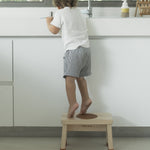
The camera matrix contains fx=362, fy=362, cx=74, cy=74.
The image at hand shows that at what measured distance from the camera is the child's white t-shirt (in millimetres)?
2176

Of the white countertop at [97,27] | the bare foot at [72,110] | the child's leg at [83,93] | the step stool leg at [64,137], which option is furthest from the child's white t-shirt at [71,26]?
the step stool leg at [64,137]

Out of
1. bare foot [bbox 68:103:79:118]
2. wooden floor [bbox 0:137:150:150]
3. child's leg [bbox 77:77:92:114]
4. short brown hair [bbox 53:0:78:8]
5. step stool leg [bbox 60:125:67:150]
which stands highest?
short brown hair [bbox 53:0:78:8]

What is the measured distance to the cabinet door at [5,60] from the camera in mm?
2344

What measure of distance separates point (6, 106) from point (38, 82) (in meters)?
0.27

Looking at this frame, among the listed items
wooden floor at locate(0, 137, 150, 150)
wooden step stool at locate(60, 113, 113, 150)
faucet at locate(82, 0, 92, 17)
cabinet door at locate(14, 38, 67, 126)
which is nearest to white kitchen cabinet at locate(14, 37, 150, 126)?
cabinet door at locate(14, 38, 67, 126)

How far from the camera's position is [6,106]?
2391mm

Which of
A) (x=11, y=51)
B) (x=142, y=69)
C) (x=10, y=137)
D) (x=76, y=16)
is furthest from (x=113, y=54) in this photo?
(x=10, y=137)

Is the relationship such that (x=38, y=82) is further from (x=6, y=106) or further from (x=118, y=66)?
(x=118, y=66)

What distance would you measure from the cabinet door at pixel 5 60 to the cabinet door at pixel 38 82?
4cm

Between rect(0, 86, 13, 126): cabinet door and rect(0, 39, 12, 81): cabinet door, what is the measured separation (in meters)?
0.08

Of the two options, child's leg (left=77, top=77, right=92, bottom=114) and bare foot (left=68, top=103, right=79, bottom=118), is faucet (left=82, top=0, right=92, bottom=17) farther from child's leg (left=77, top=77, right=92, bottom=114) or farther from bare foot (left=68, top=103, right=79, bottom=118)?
bare foot (left=68, top=103, right=79, bottom=118)

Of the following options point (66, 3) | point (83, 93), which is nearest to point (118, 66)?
point (83, 93)

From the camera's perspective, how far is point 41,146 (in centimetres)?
228

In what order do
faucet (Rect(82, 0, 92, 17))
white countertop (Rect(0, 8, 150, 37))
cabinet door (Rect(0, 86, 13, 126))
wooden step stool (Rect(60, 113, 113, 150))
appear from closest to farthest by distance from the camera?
wooden step stool (Rect(60, 113, 113, 150))
white countertop (Rect(0, 8, 150, 37))
cabinet door (Rect(0, 86, 13, 126))
faucet (Rect(82, 0, 92, 17))
